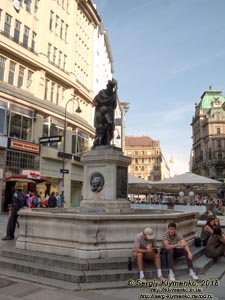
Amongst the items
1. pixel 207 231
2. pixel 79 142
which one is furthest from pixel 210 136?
pixel 207 231

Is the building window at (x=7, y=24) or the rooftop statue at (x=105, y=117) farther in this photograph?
the building window at (x=7, y=24)

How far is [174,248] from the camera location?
674 centimetres

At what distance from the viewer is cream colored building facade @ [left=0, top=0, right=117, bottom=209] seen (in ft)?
89.7

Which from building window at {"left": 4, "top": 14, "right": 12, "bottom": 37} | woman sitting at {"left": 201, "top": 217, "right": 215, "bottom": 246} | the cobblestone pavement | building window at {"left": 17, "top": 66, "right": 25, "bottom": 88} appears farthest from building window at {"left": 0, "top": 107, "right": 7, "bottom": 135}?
the cobblestone pavement

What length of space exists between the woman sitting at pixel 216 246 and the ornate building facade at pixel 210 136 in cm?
7978

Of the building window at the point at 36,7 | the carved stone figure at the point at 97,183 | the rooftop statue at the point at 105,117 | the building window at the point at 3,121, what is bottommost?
the carved stone figure at the point at 97,183

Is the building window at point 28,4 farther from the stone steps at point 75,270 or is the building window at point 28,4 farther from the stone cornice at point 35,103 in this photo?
the stone steps at point 75,270

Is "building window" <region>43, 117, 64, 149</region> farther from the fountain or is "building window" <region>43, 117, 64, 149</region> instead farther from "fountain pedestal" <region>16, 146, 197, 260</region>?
"fountain pedestal" <region>16, 146, 197, 260</region>

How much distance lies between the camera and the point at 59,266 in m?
6.64

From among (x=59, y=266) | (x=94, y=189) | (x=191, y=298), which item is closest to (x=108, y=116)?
(x=94, y=189)

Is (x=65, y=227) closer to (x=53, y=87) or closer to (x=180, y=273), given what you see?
(x=180, y=273)

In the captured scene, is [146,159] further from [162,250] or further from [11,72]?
[162,250]

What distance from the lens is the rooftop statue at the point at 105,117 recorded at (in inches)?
438

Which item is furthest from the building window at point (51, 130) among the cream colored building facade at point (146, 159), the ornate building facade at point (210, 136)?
the cream colored building facade at point (146, 159)
